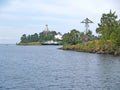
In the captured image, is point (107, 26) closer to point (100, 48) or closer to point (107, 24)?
point (107, 24)

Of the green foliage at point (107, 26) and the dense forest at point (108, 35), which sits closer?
the dense forest at point (108, 35)

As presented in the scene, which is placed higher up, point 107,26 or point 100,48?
point 107,26

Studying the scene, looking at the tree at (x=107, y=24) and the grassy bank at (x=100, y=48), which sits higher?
the tree at (x=107, y=24)

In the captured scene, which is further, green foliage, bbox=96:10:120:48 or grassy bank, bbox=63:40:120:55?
green foliage, bbox=96:10:120:48

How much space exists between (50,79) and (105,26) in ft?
331

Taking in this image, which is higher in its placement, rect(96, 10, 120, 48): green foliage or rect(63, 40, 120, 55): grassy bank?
rect(96, 10, 120, 48): green foliage

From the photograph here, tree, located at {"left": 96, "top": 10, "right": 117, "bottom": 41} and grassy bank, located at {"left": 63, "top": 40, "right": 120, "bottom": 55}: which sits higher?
tree, located at {"left": 96, "top": 10, "right": 117, "bottom": 41}

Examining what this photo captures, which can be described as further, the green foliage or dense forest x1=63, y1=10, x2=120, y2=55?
the green foliage

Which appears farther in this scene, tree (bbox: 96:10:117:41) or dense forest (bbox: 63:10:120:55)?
tree (bbox: 96:10:117:41)

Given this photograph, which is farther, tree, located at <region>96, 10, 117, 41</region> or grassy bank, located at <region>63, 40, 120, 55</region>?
tree, located at <region>96, 10, 117, 41</region>

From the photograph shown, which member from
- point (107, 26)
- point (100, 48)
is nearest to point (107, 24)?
point (107, 26)

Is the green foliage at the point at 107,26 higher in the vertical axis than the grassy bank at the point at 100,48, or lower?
higher

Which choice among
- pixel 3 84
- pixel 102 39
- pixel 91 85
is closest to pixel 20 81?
pixel 3 84

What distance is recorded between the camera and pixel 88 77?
59.5 meters
